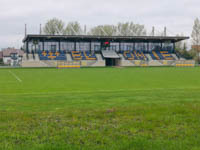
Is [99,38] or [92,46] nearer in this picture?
[99,38]

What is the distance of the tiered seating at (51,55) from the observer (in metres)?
65.1

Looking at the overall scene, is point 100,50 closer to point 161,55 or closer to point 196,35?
point 161,55

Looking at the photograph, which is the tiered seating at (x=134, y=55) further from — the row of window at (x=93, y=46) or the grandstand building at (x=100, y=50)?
the row of window at (x=93, y=46)

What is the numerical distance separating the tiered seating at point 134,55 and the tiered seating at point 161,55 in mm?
3113

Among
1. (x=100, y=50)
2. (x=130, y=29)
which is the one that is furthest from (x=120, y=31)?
(x=100, y=50)

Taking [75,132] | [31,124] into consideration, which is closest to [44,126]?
[31,124]

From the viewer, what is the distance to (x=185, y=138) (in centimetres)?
495

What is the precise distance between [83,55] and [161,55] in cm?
2362

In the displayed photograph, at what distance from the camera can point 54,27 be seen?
86.3 meters

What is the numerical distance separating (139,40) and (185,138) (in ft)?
237

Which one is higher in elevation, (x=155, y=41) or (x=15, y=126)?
(x=155, y=41)

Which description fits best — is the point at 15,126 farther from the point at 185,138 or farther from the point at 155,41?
the point at 155,41

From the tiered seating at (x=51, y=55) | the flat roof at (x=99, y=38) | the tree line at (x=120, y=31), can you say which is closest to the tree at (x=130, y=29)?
the tree line at (x=120, y=31)

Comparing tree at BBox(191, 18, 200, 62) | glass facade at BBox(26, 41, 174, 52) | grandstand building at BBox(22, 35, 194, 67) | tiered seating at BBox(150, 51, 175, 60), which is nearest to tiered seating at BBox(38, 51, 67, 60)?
grandstand building at BBox(22, 35, 194, 67)
